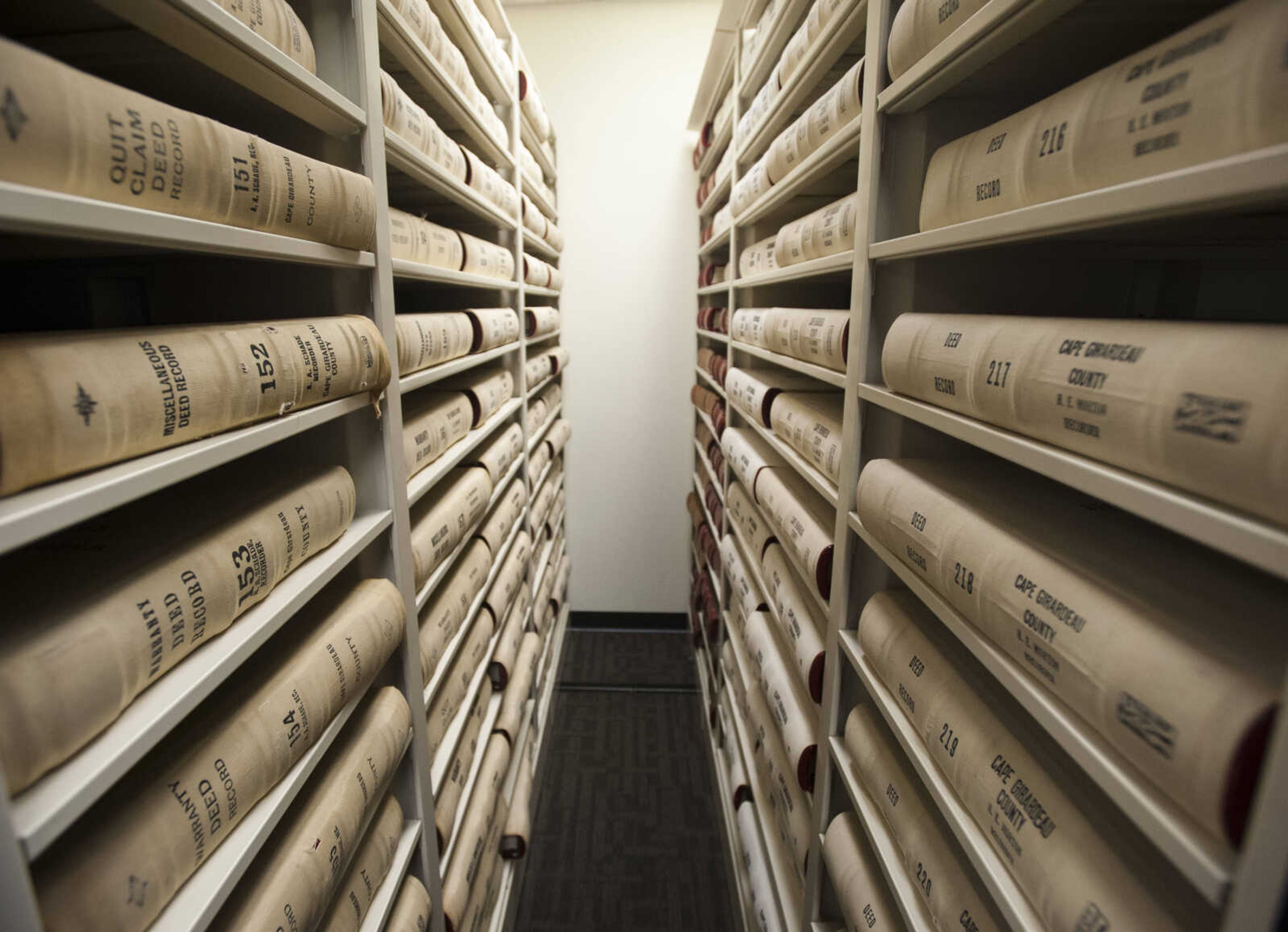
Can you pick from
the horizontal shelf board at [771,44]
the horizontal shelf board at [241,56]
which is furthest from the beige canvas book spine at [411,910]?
the horizontal shelf board at [771,44]

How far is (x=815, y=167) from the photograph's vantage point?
1.35 meters

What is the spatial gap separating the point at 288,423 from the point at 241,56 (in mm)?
421

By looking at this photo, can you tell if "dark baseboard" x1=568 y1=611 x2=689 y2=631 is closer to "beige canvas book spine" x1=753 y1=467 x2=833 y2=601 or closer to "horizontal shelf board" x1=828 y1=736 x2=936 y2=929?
"beige canvas book spine" x1=753 y1=467 x2=833 y2=601

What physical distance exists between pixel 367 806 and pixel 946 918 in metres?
0.86

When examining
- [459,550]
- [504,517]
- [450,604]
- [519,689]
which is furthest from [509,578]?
[450,604]

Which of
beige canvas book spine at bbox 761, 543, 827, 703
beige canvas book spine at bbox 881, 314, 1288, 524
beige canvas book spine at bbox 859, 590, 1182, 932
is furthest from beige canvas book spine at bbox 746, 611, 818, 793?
beige canvas book spine at bbox 881, 314, 1288, 524

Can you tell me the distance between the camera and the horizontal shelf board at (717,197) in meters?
2.56

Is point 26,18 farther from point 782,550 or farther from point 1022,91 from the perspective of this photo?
point 782,550

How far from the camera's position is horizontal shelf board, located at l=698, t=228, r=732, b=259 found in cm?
270

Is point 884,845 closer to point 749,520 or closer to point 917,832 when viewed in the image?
point 917,832

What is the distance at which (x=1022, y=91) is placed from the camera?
95 centimetres

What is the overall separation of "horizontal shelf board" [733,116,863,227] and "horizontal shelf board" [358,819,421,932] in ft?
5.00

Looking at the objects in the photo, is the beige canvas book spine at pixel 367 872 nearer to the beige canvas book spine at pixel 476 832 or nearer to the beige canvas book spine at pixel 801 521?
the beige canvas book spine at pixel 476 832

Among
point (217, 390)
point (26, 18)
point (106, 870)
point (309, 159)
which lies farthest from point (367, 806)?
point (26, 18)
